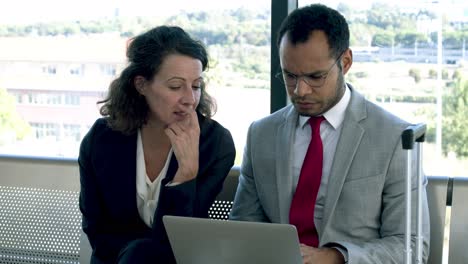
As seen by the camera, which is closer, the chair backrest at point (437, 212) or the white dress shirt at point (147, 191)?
the chair backrest at point (437, 212)

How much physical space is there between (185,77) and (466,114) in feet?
3.68

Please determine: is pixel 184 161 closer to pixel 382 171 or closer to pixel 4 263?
pixel 382 171

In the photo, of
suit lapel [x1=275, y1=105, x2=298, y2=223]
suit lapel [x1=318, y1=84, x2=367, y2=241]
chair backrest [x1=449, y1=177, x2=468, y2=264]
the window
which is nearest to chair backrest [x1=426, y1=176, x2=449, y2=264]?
chair backrest [x1=449, y1=177, x2=468, y2=264]

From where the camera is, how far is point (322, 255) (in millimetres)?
2443

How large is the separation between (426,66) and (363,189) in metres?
0.89

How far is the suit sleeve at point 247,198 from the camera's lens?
2.71 meters

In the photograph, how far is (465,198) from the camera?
2.64m

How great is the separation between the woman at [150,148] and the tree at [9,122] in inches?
44.3

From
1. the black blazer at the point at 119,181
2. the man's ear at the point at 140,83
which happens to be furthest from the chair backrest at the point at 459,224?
the man's ear at the point at 140,83

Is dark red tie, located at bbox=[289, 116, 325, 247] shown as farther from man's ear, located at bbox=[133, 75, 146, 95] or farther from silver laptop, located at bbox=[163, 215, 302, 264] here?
man's ear, located at bbox=[133, 75, 146, 95]

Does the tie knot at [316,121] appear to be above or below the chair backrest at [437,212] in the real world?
above

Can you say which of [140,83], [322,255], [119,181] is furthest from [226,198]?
[322,255]

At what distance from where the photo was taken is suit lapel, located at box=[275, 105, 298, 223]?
103 inches

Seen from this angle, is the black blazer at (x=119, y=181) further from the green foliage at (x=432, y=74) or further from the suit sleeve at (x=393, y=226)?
the green foliage at (x=432, y=74)
